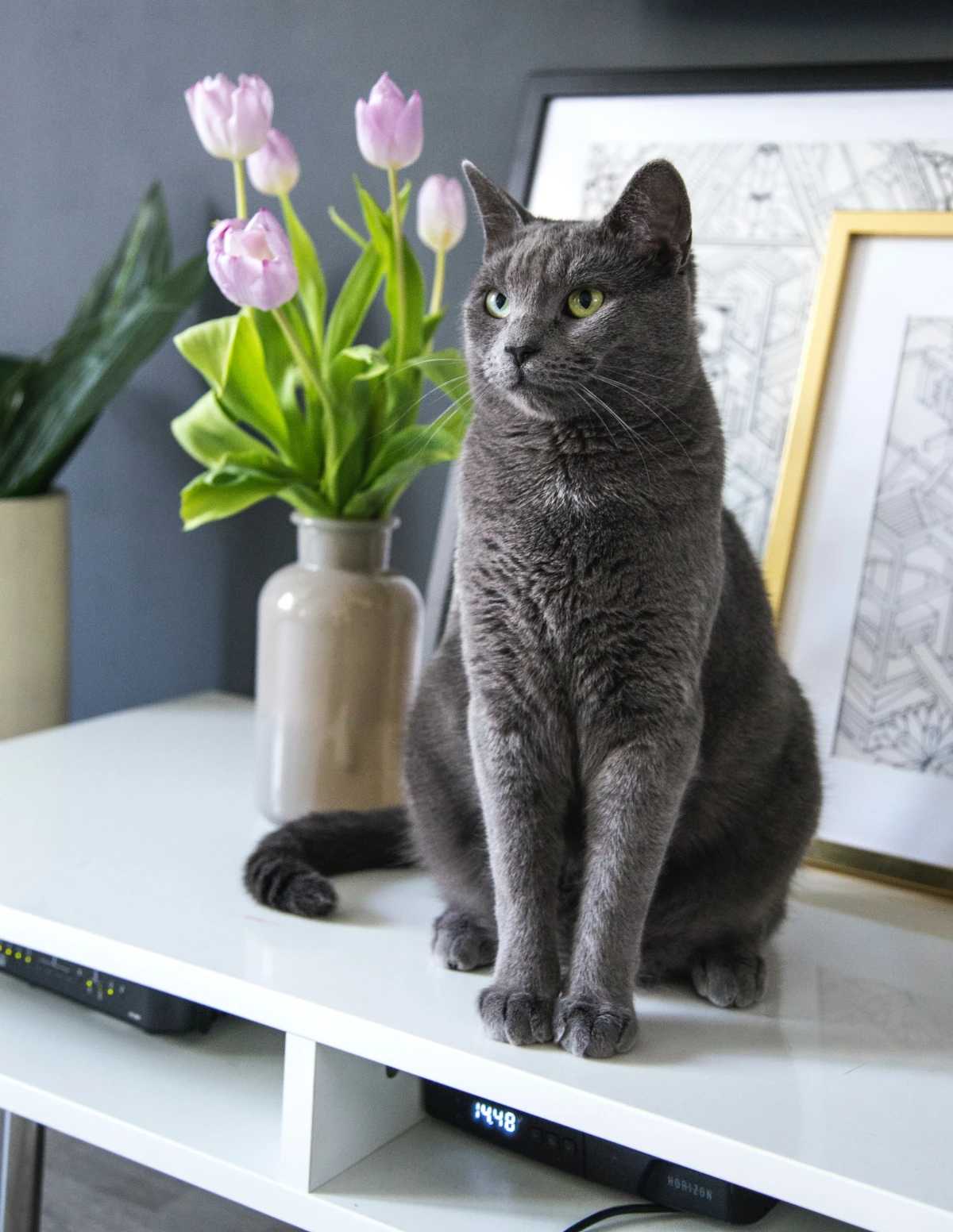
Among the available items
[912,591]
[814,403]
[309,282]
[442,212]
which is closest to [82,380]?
[309,282]

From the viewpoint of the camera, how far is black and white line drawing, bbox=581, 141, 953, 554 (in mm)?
1179

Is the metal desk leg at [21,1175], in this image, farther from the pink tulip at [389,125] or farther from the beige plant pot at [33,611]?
the pink tulip at [389,125]

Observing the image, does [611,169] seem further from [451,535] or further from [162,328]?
[162,328]

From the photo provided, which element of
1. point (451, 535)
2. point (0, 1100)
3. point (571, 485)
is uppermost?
point (571, 485)

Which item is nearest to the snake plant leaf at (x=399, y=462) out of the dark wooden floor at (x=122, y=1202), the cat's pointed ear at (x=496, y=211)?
the cat's pointed ear at (x=496, y=211)

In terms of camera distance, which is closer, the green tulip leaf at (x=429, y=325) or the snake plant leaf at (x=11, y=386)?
the green tulip leaf at (x=429, y=325)

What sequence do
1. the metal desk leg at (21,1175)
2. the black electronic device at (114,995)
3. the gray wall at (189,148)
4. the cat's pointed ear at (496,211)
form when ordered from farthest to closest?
1. the gray wall at (189,148)
2. the metal desk leg at (21,1175)
3. the black electronic device at (114,995)
4. the cat's pointed ear at (496,211)

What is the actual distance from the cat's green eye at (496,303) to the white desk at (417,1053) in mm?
471

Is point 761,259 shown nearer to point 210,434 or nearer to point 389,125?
point 389,125

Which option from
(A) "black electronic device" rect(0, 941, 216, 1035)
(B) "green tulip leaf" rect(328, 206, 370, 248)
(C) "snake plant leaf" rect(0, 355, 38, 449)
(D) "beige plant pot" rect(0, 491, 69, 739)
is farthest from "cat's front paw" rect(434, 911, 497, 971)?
(C) "snake plant leaf" rect(0, 355, 38, 449)

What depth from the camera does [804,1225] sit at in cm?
77

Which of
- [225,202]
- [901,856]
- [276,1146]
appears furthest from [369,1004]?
[225,202]

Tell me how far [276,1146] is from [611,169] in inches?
39.7

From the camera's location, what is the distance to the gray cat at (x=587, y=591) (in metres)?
0.75
